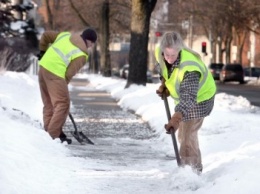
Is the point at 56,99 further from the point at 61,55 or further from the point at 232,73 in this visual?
the point at 232,73

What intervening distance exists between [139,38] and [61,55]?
50.7ft

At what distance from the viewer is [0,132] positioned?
810 cm

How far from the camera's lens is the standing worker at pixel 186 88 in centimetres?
687

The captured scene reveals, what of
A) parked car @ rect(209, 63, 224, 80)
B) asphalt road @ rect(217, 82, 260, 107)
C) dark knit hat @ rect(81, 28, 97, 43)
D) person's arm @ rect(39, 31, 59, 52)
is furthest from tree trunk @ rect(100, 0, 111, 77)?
dark knit hat @ rect(81, 28, 97, 43)

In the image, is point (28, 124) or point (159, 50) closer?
point (159, 50)

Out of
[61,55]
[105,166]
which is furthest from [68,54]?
[105,166]

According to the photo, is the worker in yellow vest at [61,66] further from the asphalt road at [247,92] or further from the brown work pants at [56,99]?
the asphalt road at [247,92]

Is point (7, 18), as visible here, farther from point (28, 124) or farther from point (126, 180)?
point (126, 180)

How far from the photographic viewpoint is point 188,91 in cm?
682

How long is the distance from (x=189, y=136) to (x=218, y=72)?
183 feet

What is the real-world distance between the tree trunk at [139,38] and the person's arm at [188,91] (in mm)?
18229

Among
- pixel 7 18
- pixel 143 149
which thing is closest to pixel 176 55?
pixel 143 149

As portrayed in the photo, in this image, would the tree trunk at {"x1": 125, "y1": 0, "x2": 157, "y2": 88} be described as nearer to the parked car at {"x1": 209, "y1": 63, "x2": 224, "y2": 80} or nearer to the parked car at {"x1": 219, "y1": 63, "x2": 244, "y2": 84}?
the parked car at {"x1": 219, "y1": 63, "x2": 244, "y2": 84}

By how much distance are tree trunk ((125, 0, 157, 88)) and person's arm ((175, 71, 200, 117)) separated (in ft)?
59.8
